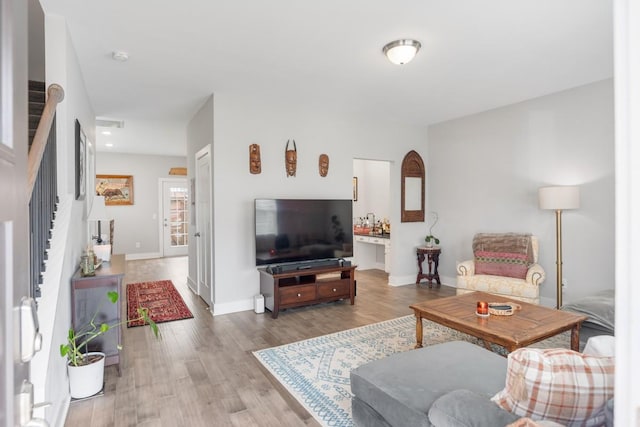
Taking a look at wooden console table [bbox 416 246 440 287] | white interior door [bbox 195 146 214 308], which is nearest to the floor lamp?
wooden console table [bbox 416 246 440 287]

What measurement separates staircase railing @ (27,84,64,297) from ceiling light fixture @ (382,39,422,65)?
2.47 m

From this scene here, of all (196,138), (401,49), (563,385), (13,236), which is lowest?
(563,385)

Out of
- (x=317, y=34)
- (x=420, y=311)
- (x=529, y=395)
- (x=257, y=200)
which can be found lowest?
(x=420, y=311)

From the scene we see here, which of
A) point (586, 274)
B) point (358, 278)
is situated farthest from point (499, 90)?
point (358, 278)

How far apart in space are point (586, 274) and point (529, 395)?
12.9 ft

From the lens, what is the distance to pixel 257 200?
4.44 metres

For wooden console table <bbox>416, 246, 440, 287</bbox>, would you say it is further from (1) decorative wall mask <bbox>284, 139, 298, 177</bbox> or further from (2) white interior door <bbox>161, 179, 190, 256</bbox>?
(2) white interior door <bbox>161, 179, 190, 256</bbox>

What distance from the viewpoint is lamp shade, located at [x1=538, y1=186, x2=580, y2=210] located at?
13.6ft

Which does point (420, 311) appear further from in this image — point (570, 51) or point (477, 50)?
point (570, 51)

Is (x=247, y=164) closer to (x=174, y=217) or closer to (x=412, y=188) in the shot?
(x=412, y=188)

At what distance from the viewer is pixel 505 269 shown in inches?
181

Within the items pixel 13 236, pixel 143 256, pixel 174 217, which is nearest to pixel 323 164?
pixel 13 236

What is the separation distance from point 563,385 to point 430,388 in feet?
2.31

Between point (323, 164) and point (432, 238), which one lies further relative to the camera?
point (432, 238)
